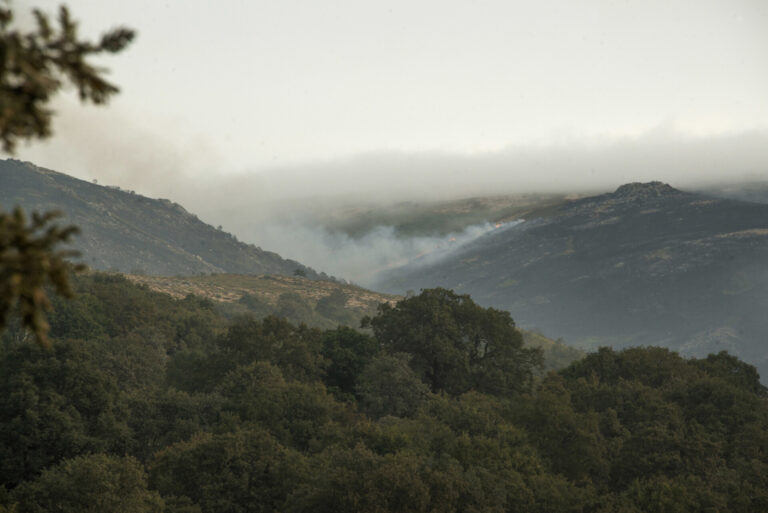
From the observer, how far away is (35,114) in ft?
28.0

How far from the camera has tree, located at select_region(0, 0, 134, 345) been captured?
26.2 feet

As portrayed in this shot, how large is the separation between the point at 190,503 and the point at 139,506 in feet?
17.1

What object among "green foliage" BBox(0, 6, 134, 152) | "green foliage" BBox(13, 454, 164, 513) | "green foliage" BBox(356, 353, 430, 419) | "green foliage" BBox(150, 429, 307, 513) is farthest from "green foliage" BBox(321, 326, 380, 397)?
"green foliage" BBox(0, 6, 134, 152)

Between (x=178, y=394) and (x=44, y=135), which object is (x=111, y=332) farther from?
(x=44, y=135)

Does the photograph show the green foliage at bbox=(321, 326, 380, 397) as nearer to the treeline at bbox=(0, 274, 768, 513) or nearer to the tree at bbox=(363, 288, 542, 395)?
the treeline at bbox=(0, 274, 768, 513)

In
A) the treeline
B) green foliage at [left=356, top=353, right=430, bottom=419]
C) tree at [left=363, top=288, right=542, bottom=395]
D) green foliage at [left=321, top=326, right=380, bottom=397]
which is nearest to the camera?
the treeline

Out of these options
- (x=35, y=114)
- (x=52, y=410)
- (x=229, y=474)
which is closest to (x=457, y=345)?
(x=229, y=474)

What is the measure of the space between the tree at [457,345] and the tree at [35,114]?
289 feet

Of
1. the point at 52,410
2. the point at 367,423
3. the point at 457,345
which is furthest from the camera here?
the point at 457,345

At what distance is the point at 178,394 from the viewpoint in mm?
74312

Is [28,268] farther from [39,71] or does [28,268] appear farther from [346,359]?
[346,359]

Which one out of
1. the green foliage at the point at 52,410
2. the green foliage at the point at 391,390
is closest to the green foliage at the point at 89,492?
the green foliage at the point at 52,410

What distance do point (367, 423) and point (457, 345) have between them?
3579cm

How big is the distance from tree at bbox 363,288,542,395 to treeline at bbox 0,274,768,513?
0.83ft
